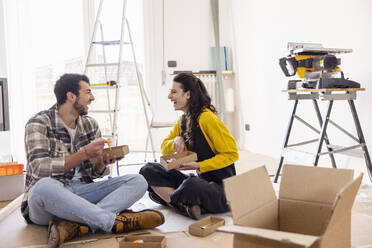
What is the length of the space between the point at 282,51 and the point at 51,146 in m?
2.95

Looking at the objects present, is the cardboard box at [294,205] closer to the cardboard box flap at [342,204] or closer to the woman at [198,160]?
the cardboard box flap at [342,204]

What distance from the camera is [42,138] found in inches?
81.1

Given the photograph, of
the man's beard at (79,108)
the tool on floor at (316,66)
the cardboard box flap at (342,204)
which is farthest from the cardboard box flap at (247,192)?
the tool on floor at (316,66)

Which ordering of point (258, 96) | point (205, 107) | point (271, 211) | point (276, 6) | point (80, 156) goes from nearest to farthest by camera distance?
point (271, 211)
point (80, 156)
point (205, 107)
point (276, 6)
point (258, 96)

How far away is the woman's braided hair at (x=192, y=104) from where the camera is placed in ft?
8.08

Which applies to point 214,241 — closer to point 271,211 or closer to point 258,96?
point 271,211

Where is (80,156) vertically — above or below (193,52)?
below

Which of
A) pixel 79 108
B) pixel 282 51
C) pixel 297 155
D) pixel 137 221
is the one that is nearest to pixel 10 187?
pixel 79 108

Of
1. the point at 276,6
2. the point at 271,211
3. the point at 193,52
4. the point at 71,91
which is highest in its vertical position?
the point at 276,6

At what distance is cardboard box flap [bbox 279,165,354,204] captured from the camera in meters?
1.03

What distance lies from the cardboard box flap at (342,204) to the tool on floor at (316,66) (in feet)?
6.59

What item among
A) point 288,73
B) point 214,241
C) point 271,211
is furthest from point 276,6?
point 271,211

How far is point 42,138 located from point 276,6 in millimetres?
3248

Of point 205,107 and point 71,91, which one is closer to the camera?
point 71,91
